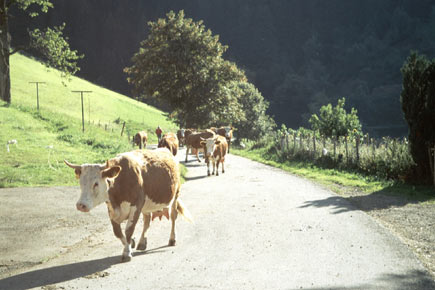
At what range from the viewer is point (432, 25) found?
491ft

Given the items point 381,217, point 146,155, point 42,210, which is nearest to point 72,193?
point 42,210

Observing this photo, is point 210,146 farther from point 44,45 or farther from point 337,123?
point 44,45

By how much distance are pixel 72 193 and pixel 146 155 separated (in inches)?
252

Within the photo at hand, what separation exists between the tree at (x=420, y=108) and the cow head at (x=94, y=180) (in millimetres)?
13275

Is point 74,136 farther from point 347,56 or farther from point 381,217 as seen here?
point 347,56

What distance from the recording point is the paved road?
20.4ft

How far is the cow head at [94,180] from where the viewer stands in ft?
21.6

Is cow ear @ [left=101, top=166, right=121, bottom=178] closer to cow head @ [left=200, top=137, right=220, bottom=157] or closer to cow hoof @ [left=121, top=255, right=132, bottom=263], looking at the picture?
cow hoof @ [left=121, top=255, right=132, bottom=263]

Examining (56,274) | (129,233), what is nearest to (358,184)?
(129,233)

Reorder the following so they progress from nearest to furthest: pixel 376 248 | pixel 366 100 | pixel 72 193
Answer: pixel 376 248
pixel 72 193
pixel 366 100

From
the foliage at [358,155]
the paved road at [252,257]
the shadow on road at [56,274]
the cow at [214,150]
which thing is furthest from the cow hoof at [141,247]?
the cow at [214,150]

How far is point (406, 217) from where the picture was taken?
1119 centimetres

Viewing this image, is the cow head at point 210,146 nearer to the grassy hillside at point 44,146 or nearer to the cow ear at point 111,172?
the grassy hillside at point 44,146

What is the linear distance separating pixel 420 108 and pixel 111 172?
13.7 metres
